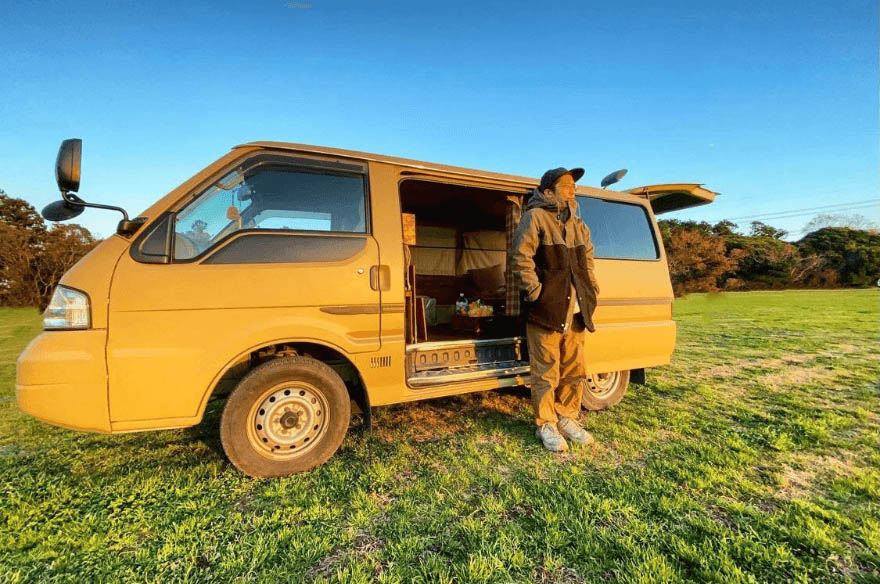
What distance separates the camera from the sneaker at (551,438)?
10.6ft

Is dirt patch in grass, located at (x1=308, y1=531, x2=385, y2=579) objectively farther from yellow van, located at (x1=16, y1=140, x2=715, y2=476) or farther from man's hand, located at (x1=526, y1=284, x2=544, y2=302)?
man's hand, located at (x1=526, y1=284, x2=544, y2=302)

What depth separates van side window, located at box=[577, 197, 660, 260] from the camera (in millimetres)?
4246

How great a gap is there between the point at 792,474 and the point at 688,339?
809 centimetres

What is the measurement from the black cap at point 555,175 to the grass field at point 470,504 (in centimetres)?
228

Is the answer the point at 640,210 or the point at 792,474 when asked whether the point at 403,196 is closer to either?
the point at 640,210

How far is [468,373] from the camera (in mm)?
3557

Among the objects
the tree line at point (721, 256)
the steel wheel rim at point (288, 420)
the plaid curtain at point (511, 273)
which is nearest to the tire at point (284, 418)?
the steel wheel rim at point (288, 420)

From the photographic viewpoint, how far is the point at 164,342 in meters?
2.51

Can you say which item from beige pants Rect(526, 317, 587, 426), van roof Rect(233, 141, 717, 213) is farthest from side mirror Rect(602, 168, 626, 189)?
beige pants Rect(526, 317, 587, 426)

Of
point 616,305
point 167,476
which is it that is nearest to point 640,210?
point 616,305

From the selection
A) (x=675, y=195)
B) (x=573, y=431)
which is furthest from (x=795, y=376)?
(x=573, y=431)

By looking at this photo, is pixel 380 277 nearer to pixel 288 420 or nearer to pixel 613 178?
pixel 288 420

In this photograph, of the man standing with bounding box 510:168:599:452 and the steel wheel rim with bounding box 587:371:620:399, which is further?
the steel wheel rim with bounding box 587:371:620:399

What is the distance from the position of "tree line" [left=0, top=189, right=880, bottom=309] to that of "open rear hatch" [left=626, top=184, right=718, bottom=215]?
→ 2135cm
